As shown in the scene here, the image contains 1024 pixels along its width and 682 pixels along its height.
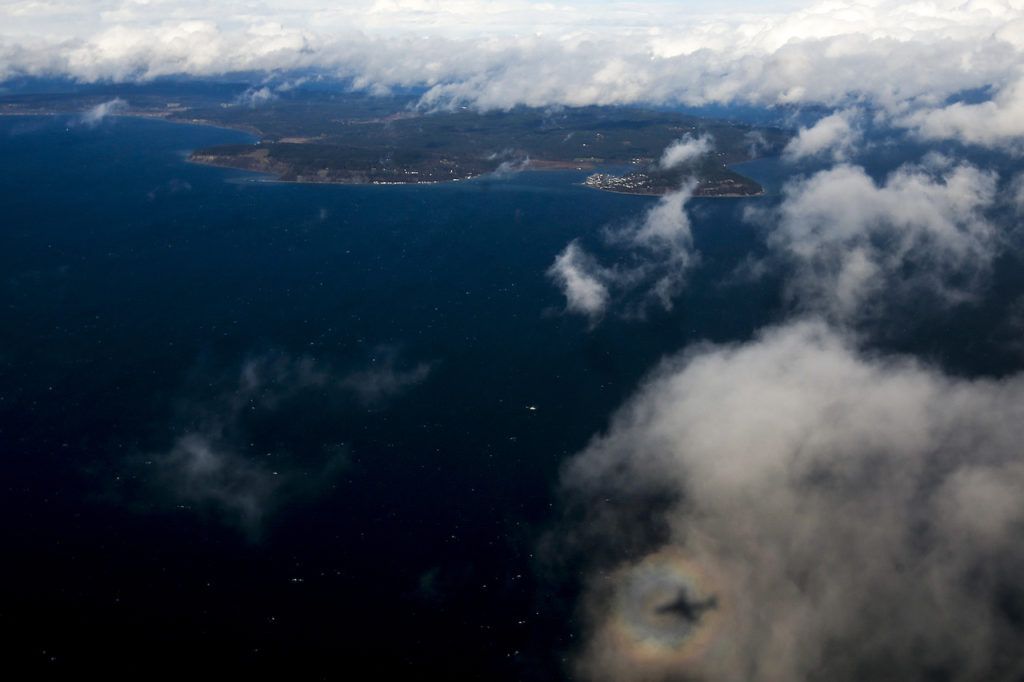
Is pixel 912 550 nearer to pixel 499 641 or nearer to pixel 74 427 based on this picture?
pixel 499 641

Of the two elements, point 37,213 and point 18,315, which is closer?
point 18,315

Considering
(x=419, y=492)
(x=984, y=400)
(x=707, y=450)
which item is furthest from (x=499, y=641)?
(x=984, y=400)

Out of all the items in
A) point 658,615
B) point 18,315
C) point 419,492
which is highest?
point 18,315

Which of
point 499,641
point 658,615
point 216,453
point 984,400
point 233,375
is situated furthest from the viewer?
point 233,375

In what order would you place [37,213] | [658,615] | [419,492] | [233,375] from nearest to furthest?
[658,615]
[419,492]
[233,375]
[37,213]

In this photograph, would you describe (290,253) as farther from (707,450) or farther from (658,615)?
(658,615)

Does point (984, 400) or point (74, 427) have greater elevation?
point (74, 427)

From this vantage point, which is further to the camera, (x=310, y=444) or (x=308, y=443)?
(x=308, y=443)
